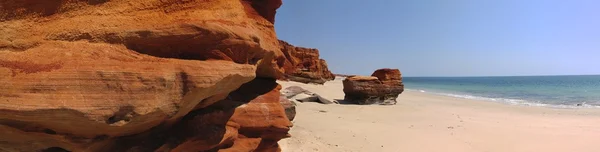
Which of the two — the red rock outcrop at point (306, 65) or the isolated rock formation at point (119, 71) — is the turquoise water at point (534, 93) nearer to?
the red rock outcrop at point (306, 65)

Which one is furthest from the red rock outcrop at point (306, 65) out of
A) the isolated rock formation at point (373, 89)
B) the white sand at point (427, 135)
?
the white sand at point (427, 135)

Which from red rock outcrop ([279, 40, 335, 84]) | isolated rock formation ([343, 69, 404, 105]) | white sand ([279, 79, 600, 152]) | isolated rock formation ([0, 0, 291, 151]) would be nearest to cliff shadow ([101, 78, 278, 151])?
isolated rock formation ([0, 0, 291, 151])

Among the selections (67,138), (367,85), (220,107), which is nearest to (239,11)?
(220,107)

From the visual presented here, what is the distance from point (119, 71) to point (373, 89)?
14637 mm

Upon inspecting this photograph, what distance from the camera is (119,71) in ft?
9.41

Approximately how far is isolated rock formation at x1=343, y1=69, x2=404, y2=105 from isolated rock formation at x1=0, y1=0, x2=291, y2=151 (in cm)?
1298

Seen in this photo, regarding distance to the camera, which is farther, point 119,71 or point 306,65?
point 306,65

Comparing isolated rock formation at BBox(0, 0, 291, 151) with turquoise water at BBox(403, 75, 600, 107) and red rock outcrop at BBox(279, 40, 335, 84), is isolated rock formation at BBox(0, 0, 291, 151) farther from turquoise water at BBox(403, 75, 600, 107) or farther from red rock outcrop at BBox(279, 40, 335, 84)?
red rock outcrop at BBox(279, 40, 335, 84)

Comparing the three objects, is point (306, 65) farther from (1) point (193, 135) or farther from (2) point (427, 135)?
(1) point (193, 135)

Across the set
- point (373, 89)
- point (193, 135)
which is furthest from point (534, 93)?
point (193, 135)

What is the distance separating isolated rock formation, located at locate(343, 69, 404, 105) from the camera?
1677 cm

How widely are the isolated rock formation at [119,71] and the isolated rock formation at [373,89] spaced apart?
1298 centimetres

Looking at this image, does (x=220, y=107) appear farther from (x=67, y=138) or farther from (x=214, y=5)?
(x=67, y=138)

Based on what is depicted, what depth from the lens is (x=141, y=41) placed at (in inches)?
128
